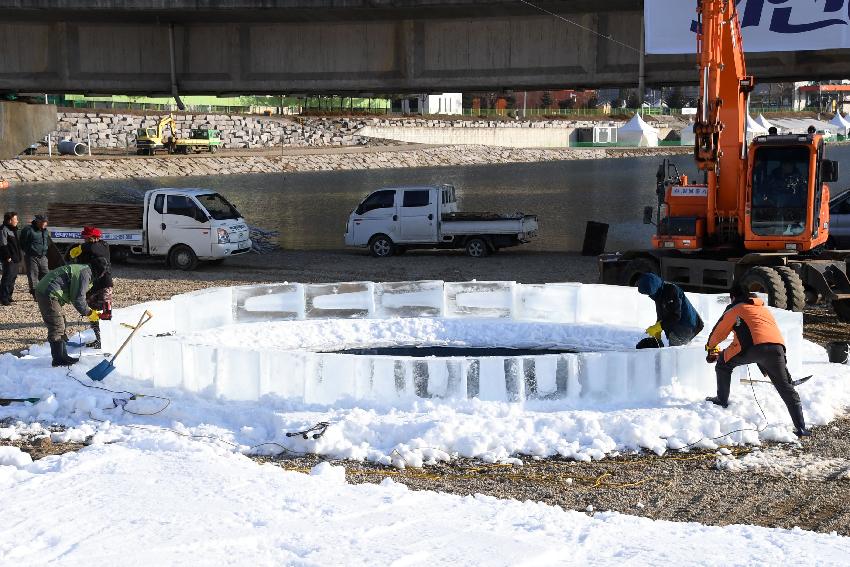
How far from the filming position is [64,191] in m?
57.4

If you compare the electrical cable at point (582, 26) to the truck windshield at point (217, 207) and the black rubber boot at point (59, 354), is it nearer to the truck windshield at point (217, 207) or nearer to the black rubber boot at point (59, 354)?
the truck windshield at point (217, 207)

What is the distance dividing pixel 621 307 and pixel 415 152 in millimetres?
76130

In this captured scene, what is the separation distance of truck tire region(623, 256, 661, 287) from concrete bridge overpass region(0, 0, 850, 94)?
7.81m

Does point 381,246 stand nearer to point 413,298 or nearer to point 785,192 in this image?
point 413,298

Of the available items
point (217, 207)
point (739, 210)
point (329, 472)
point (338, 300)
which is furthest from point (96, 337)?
point (739, 210)

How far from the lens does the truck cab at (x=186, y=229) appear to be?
24516 mm

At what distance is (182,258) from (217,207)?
1418 millimetres

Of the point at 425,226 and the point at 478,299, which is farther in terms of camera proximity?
the point at 425,226

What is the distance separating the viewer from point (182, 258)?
24.8 metres

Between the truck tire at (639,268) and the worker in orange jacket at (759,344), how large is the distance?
857cm

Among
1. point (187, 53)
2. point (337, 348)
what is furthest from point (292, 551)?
point (187, 53)

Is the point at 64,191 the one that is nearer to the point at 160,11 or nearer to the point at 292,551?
the point at 160,11

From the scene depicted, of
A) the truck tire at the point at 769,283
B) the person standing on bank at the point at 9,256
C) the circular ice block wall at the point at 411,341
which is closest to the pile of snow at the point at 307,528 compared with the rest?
the circular ice block wall at the point at 411,341

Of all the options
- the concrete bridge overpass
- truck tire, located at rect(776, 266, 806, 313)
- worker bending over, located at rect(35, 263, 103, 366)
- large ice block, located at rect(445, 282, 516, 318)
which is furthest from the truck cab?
truck tire, located at rect(776, 266, 806, 313)
